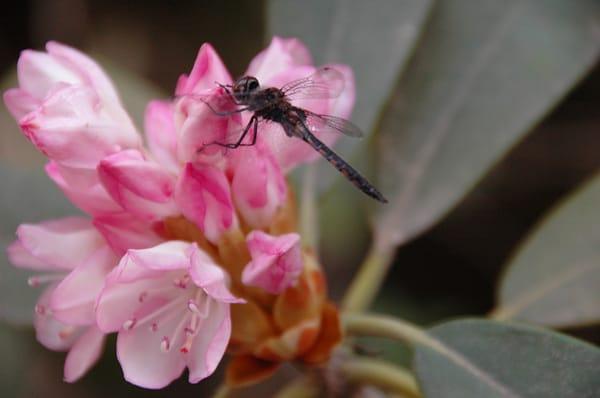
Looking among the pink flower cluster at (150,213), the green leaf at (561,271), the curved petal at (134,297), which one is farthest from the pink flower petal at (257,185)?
the green leaf at (561,271)

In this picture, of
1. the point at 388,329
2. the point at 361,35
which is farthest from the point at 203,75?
the point at 361,35

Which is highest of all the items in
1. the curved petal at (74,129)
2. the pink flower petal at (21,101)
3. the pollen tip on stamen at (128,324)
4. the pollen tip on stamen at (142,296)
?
the curved petal at (74,129)

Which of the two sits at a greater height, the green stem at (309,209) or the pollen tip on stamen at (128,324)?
the pollen tip on stamen at (128,324)

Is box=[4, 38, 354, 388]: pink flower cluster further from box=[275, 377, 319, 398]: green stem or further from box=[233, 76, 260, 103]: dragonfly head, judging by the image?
box=[275, 377, 319, 398]: green stem

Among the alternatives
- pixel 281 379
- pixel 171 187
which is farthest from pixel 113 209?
pixel 281 379

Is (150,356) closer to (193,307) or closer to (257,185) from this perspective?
(193,307)

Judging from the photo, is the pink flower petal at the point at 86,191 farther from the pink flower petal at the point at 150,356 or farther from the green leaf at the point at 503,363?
the green leaf at the point at 503,363
